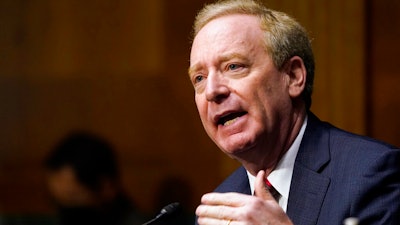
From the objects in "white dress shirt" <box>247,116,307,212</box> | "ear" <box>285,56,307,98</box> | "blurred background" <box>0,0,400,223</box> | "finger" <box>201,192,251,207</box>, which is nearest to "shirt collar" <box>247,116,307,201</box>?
"white dress shirt" <box>247,116,307,212</box>

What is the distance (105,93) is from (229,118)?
6.77 feet

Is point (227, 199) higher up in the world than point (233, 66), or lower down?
lower down

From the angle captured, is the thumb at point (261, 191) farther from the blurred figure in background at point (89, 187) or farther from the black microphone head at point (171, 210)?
the blurred figure in background at point (89, 187)

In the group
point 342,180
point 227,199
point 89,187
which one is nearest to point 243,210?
point 227,199

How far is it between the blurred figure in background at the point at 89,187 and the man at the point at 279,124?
1205 mm

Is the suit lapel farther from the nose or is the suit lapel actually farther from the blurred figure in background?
the blurred figure in background

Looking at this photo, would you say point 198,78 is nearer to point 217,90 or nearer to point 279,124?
point 217,90

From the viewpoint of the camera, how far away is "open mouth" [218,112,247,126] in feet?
8.64

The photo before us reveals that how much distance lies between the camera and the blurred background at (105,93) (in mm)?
4523

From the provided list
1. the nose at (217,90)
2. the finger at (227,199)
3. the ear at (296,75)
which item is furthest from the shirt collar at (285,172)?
the finger at (227,199)

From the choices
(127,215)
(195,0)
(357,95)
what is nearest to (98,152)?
(127,215)

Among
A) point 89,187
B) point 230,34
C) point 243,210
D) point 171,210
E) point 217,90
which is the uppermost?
point 230,34

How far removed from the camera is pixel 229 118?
2.65 meters

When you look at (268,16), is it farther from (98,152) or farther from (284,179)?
(98,152)
